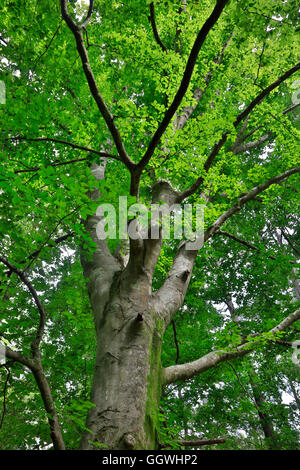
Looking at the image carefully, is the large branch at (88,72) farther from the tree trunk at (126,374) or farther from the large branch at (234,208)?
the large branch at (234,208)

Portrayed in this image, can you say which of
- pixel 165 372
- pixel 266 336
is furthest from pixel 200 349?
pixel 165 372

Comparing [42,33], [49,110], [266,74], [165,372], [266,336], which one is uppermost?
[266,74]

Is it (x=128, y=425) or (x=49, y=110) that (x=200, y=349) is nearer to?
(x=128, y=425)

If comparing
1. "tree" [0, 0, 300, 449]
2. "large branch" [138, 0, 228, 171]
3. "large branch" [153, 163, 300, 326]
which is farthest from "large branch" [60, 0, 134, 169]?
"large branch" [153, 163, 300, 326]

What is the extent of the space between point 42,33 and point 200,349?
656 cm

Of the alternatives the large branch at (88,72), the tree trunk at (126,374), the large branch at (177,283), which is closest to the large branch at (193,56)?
the large branch at (88,72)

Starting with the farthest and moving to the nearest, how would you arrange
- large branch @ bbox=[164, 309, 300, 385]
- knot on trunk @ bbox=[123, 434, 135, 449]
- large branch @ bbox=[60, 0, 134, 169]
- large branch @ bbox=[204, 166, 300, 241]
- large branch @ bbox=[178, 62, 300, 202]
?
large branch @ bbox=[204, 166, 300, 241] < large branch @ bbox=[164, 309, 300, 385] < large branch @ bbox=[178, 62, 300, 202] < large branch @ bbox=[60, 0, 134, 169] < knot on trunk @ bbox=[123, 434, 135, 449]

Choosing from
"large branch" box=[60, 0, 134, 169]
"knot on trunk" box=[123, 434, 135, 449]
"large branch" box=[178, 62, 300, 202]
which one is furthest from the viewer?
"large branch" box=[178, 62, 300, 202]

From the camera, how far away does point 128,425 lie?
2020mm

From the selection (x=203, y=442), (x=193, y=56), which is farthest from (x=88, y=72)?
(x=203, y=442)

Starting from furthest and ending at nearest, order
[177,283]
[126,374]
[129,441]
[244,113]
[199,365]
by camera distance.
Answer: [177,283]
[199,365]
[244,113]
[126,374]
[129,441]

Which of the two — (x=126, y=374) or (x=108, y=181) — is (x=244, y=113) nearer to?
(x=108, y=181)

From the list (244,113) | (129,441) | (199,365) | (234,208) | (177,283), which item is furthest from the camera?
(234,208)

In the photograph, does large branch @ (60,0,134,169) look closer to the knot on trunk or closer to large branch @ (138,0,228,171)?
large branch @ (138,0,228,171)
